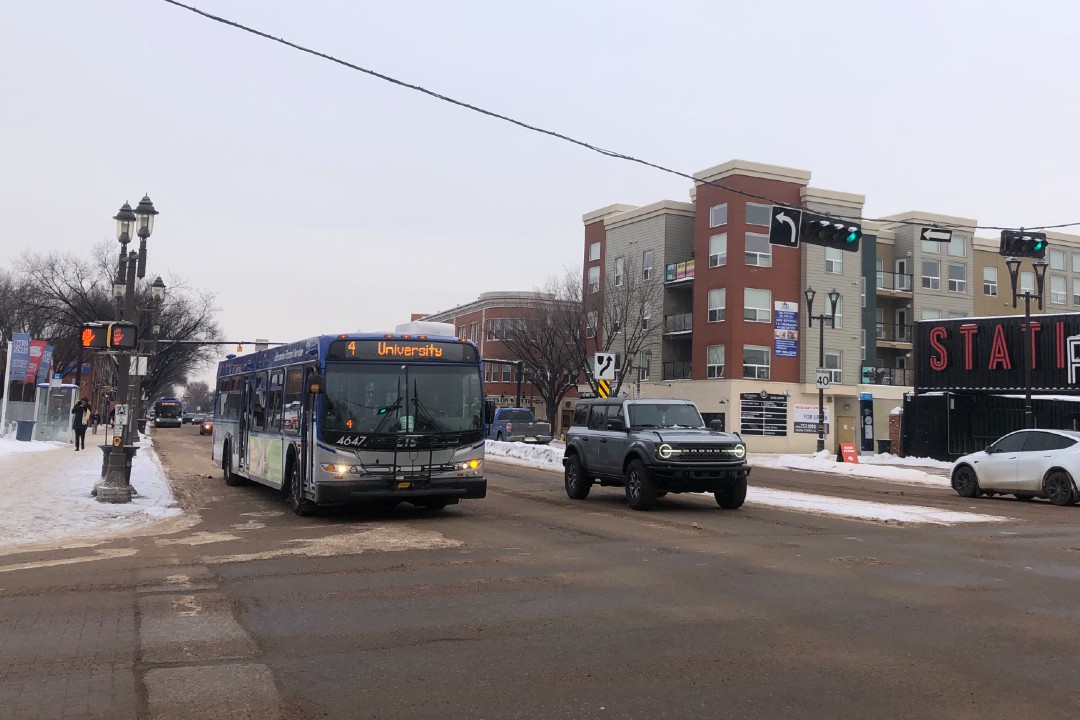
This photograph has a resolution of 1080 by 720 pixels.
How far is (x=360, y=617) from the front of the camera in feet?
24.8

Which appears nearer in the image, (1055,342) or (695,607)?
(695,607)

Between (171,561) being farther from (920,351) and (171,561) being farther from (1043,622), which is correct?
(920,351)

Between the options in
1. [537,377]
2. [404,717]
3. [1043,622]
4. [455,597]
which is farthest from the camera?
[537,377]

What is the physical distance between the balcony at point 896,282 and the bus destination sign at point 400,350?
4824cm

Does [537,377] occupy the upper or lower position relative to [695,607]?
upper

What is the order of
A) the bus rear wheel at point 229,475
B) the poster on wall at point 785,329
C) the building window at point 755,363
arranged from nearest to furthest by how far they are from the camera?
the bus rear wheel at point 229,475, the building window at point 755,363, the poster on wall at point 785,329

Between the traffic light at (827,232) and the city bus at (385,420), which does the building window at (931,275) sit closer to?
the traffic light at (827,232)

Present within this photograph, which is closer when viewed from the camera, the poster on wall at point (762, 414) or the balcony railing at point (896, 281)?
the poster on wall at point (762, 414)

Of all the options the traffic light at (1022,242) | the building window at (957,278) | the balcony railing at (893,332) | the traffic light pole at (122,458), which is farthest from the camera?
the building window at (957,278)

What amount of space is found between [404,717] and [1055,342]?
35.6 metres

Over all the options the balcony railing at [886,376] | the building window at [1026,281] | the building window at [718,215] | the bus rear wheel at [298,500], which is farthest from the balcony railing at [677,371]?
the bus rear wheel at [298,500]

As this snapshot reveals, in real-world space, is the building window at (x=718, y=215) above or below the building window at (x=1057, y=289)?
above

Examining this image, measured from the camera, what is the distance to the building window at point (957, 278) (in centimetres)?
5941

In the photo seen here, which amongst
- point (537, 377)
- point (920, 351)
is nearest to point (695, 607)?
point (920, 351)
